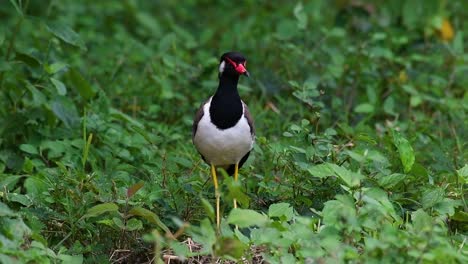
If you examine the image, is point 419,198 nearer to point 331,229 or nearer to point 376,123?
point 331,229

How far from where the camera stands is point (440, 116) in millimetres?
6695

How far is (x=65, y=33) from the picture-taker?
5.67m

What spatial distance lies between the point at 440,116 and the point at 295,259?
291 centimetres

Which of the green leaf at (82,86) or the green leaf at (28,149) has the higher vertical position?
the green leaf at (82,86)

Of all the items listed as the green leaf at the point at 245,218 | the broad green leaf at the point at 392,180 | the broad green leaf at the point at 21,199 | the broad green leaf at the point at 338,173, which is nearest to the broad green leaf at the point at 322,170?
the broad green leaf at the point at 338,173

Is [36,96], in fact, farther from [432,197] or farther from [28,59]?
[432,197]

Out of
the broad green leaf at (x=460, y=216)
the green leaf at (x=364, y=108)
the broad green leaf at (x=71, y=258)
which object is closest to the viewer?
the broad green leaf at (x=71, y=258)

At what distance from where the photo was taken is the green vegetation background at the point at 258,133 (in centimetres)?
409

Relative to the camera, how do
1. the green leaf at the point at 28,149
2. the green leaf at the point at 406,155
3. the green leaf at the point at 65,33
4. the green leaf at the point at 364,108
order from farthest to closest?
the green leaf at the point at 364,108, the green leaf at the point at 65,33, the green leaf at the point at 28,149, the green leaf at the point at 406,155

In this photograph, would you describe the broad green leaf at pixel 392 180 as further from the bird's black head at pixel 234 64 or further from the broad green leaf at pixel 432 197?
the bird's black head at pixel 234 64

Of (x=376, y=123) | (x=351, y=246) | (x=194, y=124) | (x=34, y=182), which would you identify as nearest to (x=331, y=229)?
(x=351, y=246)

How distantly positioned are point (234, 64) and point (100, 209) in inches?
44.3

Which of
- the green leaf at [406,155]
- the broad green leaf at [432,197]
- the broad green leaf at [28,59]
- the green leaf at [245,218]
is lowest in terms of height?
the broad green leaf at [28,59]

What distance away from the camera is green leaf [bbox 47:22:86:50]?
18.5 feet
